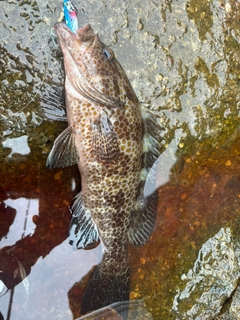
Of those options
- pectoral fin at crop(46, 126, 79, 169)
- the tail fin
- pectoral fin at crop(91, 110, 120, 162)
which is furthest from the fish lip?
the tail fin

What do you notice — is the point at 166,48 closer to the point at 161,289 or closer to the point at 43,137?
the point at 43,137

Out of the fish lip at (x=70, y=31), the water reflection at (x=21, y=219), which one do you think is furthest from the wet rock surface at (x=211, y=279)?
the fish lip at (x=70, y=31)

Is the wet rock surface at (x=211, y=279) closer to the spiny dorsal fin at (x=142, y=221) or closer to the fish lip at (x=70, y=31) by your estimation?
the spiny dorsal fin at (x=142, y=221)

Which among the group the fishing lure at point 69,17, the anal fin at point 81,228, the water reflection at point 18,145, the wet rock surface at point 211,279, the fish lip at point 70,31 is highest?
the fishing lure at point 69,17

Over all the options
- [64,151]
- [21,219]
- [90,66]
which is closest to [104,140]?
[64,151]

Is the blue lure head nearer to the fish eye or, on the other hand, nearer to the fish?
the fish

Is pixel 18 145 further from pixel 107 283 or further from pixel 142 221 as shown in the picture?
pixel 107 283

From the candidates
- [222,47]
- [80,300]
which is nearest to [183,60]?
[222,47]
